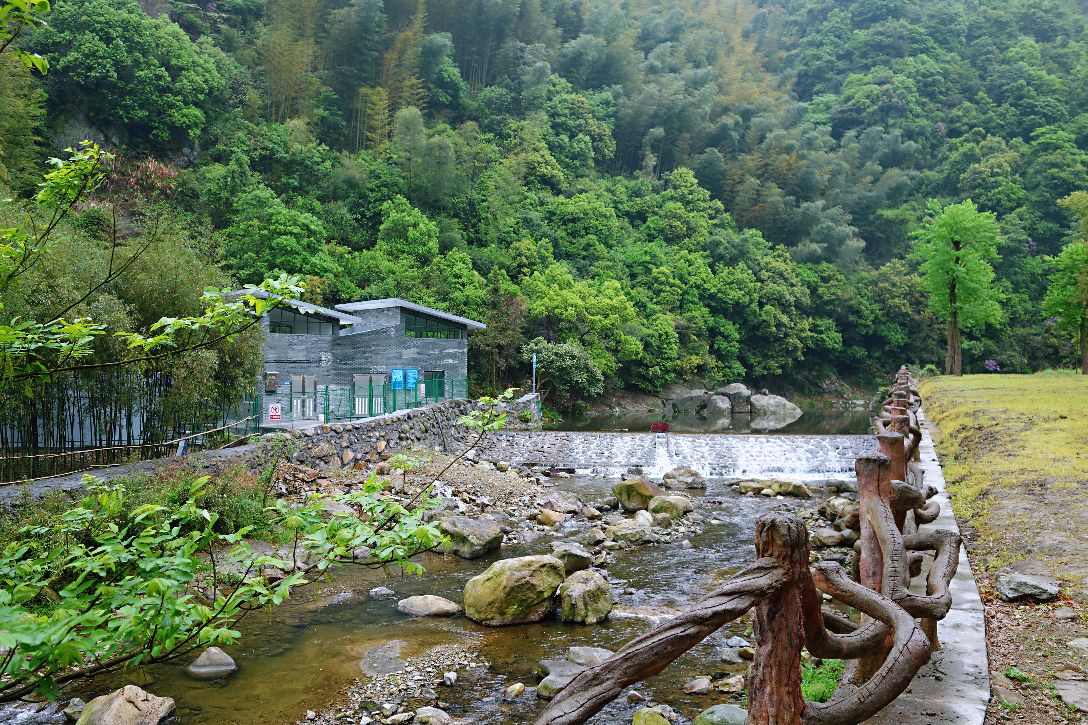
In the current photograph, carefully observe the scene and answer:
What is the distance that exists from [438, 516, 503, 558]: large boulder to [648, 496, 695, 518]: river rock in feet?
12.7

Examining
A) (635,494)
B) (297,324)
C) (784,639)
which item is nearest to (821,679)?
(784,639)

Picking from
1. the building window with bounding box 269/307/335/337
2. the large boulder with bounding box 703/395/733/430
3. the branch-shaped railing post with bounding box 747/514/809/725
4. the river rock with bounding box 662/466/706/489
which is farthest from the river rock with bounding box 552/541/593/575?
the large boulder with bounding box 703/395/733/430

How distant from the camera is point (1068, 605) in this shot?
217 inches

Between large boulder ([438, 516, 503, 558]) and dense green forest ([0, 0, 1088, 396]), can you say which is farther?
dense green forest ([0, 0, 1088, 396])

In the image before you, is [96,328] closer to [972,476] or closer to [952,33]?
[972,476]

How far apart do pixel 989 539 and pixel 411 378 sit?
836 inches

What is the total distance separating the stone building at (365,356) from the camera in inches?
856

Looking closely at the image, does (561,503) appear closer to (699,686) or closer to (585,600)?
(585,600)

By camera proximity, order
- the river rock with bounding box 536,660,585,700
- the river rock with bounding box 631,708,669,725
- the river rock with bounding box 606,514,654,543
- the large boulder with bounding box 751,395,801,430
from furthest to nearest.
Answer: the large boulder with bounding box 751,395,801,430
the river rock with bounding box 606,514,654,543
the river rock with bounding box 536,660,585,700
the river rock with bounding box 631,708,669,725

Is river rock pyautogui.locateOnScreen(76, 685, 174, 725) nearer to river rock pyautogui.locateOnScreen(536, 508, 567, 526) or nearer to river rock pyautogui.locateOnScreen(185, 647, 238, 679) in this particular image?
river rock pyautogui.locateOnScreen(185, 647, 238, 679)

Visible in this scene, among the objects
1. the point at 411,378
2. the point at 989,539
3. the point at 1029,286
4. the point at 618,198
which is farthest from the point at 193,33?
the point at 1029,286

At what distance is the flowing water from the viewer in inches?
248

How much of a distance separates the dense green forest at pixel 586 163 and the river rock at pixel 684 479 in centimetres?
1155

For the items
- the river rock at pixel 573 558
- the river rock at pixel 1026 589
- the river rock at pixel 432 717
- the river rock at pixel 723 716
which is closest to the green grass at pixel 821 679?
the river rock at pixel 723 716
